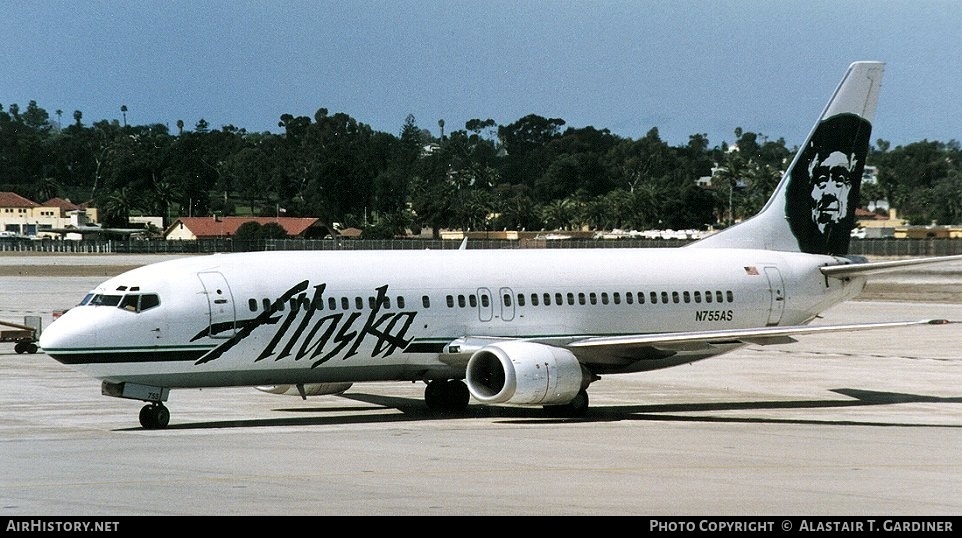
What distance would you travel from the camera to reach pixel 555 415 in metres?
33.9

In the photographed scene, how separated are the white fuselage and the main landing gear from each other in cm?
69

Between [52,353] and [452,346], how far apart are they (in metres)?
8.80

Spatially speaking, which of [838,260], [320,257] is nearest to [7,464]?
[320,257]

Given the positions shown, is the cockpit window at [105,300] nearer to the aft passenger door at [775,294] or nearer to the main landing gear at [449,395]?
the main landing gear at [449,395]

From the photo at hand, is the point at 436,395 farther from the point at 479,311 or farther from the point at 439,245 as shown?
the point at 439,245

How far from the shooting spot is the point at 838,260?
40625 millimetres

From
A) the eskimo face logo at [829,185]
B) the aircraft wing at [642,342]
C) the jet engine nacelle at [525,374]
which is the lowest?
the jet engine nacelle at [525,374]

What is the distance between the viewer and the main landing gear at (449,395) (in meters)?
35.6

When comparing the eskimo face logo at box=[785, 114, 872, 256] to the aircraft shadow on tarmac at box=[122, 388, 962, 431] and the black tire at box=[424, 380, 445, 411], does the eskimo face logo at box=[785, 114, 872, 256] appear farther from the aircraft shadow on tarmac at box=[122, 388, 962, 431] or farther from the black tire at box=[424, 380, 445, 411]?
the black tire at box=[424, 380, 445, 411]

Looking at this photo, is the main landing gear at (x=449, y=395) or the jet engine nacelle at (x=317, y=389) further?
the jet engine nacelle at (x=317, y=389)

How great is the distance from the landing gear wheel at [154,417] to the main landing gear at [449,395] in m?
6.87

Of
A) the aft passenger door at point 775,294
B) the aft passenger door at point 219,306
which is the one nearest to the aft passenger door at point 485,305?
the aft passenger door at point 219,306

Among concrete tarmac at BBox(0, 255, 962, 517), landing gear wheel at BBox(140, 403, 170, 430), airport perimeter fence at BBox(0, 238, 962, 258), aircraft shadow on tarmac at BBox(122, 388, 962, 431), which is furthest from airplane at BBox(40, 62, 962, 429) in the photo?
airport perimeter fence at BBox(0, 238, 962, 258)
